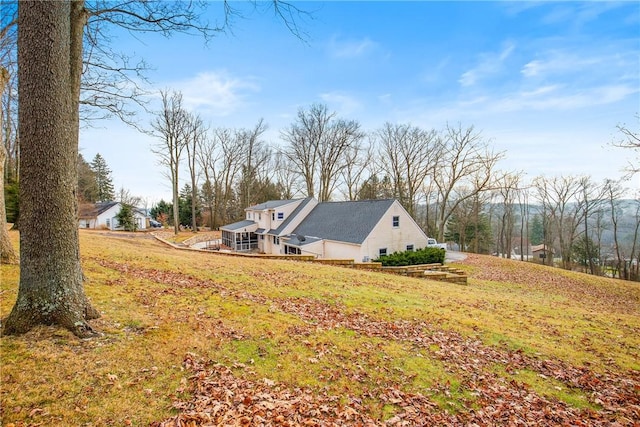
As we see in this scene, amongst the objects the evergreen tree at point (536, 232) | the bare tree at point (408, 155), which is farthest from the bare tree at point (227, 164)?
the evergreen tree at point (536, 232)

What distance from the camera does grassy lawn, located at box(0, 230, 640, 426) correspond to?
124 inches

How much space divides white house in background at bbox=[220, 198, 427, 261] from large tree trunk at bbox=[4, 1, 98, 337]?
52.8 feet

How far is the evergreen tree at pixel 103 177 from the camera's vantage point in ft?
160

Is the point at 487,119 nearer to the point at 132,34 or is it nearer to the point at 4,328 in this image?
the point at 132,34

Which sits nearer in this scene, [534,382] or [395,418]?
[395,418]

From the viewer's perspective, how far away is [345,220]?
22.2 m

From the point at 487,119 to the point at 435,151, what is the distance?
636 cm

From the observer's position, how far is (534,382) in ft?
15.6

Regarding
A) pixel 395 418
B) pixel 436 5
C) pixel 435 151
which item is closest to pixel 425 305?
pixel 395 418

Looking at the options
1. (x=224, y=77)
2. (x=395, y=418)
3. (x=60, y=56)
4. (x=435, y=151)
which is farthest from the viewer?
(x=435, y=151)

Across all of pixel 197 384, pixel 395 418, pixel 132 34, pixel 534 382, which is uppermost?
pixel 132 34

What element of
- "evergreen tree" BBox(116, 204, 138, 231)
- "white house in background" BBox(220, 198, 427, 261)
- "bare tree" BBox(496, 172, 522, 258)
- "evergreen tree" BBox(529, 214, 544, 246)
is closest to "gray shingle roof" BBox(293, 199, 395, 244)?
"white house in background" BBox(220, 198, 427, 261)

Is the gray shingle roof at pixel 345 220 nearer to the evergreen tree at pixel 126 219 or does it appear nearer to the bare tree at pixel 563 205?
the evergreen tree at pixel 126 219

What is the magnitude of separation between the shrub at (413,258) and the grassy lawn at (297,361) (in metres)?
8.65
